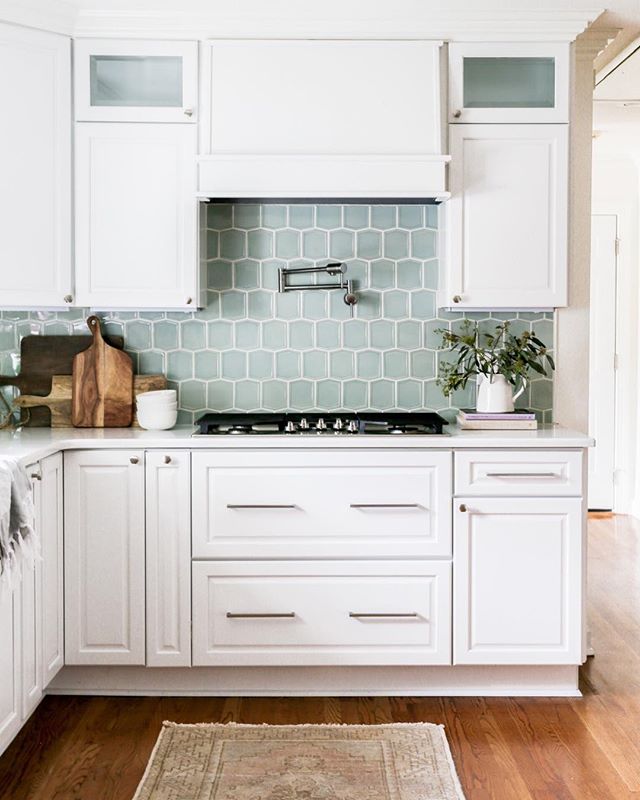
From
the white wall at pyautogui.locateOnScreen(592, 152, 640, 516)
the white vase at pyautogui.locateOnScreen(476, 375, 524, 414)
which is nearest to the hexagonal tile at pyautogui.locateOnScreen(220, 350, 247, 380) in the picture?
the white vase at pyautogui.locateOnScreen(476, 375, 524, 414)

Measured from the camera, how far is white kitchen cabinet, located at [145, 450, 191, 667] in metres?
3.03

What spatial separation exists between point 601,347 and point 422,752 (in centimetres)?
429

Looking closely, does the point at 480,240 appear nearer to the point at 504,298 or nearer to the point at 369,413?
the point at 504,298

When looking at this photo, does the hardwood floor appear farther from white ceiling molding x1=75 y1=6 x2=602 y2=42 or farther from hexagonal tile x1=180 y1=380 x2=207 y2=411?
white ceiling molding x1=75 y1=6 x2=602 y2=42

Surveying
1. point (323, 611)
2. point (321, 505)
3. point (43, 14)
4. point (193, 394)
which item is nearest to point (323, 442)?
point (321, 505)

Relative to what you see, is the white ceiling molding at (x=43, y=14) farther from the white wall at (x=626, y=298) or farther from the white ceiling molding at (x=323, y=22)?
the white wall at (x=626, y=298)

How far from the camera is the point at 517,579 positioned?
3.04m

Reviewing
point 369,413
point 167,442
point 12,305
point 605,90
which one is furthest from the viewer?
point 605,90

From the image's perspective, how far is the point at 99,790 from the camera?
95.9 inches

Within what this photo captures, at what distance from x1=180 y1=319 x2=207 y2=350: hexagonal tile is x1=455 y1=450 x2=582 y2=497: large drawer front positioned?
3.87 feet

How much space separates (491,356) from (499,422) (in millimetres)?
271

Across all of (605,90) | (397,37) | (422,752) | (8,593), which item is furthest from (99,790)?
(605,90)

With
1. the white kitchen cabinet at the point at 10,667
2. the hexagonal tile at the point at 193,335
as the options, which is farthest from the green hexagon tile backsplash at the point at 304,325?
the white kitchen cabinet at the point at 10,667

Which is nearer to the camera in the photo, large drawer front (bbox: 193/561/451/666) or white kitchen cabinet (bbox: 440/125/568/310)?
large drawer front (bbox: 193/561/451/666)
